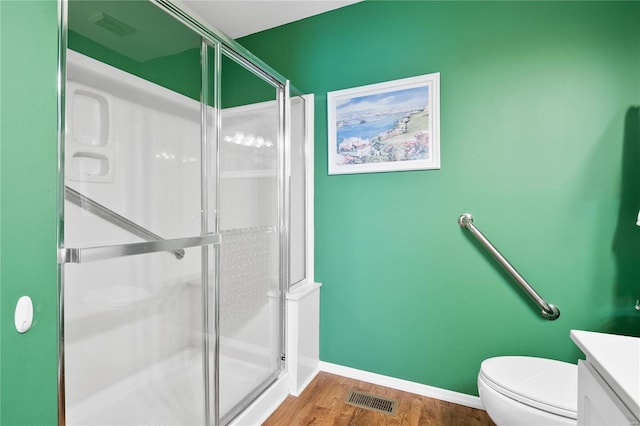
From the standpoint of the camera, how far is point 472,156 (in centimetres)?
172

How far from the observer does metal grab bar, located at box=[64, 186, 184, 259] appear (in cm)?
118

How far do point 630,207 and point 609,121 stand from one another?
420 millimetres

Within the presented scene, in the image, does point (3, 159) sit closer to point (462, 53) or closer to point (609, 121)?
point (462, 53)

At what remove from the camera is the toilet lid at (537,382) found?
3.67ft

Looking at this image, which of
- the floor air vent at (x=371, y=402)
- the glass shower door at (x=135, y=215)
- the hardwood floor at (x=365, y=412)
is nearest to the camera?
the glass shower door at (x=135, y=215)

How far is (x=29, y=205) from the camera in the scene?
2.59ft

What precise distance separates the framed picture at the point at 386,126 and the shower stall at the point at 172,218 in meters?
0.35

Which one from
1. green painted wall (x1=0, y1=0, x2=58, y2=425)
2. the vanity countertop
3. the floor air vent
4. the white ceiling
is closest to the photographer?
the vanity countertop

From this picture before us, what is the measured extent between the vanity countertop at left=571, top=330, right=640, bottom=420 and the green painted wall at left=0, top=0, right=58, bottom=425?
4.45 ft

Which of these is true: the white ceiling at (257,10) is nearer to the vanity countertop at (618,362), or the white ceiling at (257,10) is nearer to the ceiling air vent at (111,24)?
the ceiling air vent at (111,24)

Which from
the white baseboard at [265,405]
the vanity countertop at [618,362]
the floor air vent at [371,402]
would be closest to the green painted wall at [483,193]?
the floor air vent at [371,402]

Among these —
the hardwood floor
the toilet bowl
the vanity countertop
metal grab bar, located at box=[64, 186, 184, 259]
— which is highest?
metal grab bar, located at box=[64, 186, 184, 259]

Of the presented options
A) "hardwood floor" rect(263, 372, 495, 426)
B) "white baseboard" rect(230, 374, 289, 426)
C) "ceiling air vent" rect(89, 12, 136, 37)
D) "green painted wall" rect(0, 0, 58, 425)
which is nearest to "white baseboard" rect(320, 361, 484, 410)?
"hardwood floor" rect(263, 372, 495, 426)

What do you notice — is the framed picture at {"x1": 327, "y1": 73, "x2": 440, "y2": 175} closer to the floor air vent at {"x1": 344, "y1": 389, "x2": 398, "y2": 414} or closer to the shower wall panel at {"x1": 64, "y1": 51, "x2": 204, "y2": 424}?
the shower wall panel at {"x1": 64, "y1": 51, "x2": 204, "y2": 424}
